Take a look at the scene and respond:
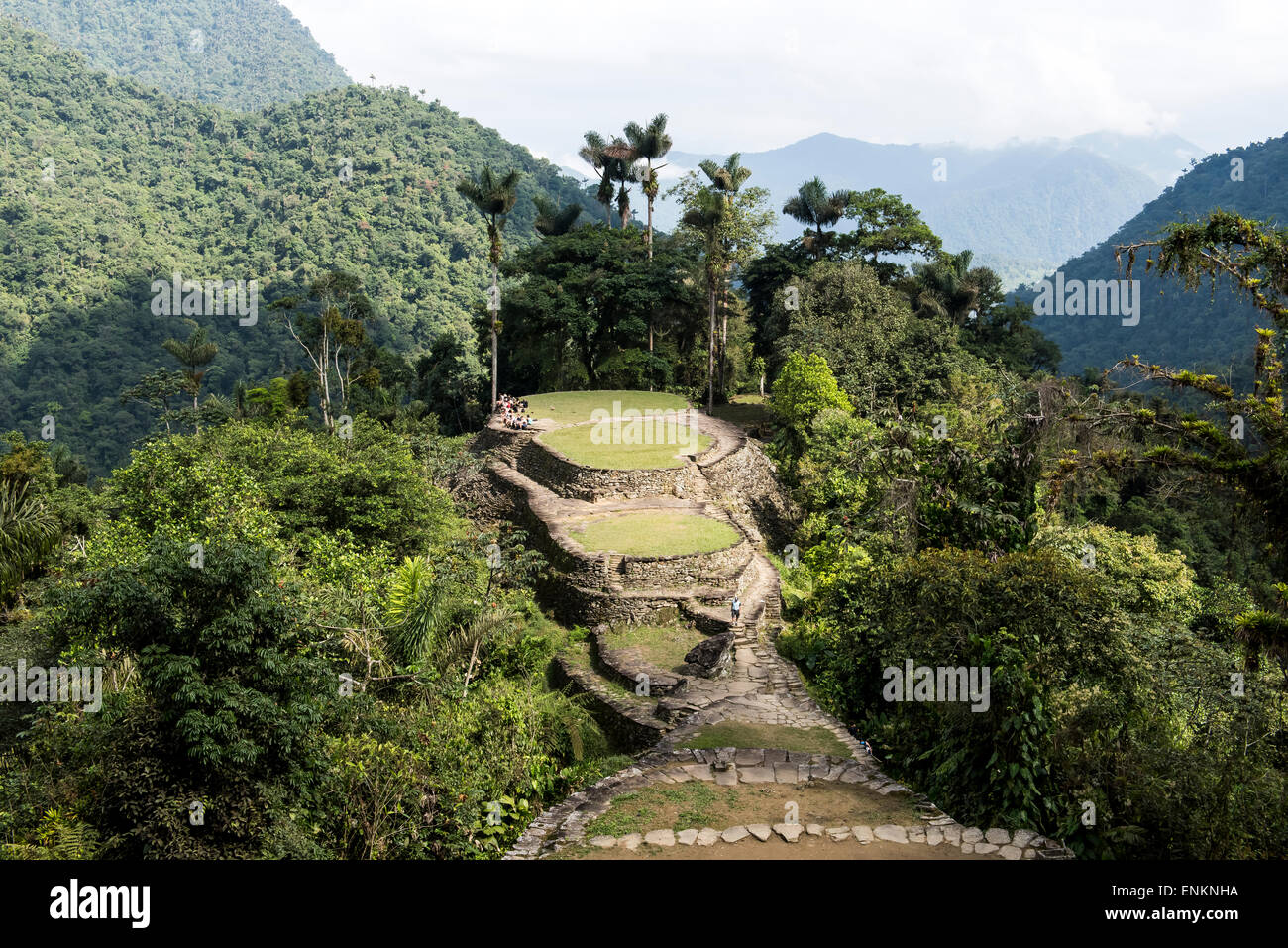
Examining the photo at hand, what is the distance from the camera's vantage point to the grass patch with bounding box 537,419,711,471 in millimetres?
A: 21312

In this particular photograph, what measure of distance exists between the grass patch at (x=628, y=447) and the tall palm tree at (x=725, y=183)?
7.87m

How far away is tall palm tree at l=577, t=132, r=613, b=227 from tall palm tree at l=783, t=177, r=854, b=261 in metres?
6.92

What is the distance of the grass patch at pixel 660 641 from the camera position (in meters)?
14.9

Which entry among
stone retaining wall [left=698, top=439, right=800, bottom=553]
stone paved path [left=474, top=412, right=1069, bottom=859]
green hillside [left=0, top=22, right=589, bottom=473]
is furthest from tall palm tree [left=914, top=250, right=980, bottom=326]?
green hillside [left=0, top=22, right=589, bottom=473]

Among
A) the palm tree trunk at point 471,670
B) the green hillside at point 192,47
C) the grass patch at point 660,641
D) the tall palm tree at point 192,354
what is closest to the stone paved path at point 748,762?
the grass patch at point 660,641

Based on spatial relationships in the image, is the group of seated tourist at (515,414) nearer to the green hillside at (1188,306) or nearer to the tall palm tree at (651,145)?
the tall palm tree at (651,145)

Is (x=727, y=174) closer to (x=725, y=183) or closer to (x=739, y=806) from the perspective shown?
(x=725, y=183)

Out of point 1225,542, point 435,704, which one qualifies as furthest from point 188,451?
point 1225,542

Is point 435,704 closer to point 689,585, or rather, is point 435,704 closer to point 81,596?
point 81,596

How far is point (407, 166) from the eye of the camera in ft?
218

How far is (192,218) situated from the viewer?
212ft

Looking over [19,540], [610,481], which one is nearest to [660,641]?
[610,481]

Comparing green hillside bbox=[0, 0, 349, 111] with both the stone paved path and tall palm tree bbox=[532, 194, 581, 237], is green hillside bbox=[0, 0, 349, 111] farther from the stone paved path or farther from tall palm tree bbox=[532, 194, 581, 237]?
the stone paved path

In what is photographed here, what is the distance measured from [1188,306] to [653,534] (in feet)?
168
